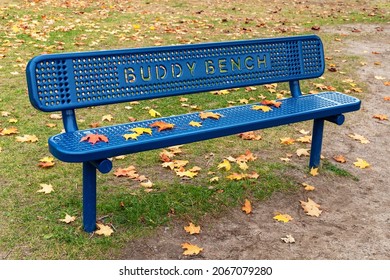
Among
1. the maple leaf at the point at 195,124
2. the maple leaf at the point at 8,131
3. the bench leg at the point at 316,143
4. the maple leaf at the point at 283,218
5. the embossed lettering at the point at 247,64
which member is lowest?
the maple leaf at the point at 283,218

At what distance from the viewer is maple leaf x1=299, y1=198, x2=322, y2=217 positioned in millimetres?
3635

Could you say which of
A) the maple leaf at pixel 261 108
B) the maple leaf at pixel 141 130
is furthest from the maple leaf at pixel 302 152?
the maple leaf at pixel 141 130

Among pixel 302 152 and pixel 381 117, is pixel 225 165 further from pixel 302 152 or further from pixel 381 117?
pixel 381 117

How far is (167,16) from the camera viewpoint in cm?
1056

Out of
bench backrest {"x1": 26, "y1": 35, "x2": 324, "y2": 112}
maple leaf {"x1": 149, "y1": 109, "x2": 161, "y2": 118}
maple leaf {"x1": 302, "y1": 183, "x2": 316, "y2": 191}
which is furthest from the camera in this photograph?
maple leaf {"x1": 149, "y1": 109, "x2": 161, "y2": 118}

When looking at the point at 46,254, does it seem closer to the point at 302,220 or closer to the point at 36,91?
the point at 36,91

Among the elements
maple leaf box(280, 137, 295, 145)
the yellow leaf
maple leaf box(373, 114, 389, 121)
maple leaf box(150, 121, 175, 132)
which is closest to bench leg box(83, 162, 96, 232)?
the yellow leaf

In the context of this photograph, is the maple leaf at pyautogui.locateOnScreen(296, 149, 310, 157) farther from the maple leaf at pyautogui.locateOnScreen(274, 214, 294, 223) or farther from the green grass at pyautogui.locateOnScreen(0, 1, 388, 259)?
the maple leaf at pyautogui.locateOnScreen(274, 214, 294, 223)

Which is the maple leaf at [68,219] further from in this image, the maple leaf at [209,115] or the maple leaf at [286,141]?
the maple leaf at [286,141]

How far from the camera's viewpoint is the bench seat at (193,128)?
295 centimetres

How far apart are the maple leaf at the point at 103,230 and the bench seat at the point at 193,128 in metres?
0.56

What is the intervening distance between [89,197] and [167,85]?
38.9 inches

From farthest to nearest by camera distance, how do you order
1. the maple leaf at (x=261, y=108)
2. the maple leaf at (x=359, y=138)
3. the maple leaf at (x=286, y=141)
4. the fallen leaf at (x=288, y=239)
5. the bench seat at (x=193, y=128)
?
the maple leaf at (x=359, y=138), the maple leaf at (x=286, y=141), the maple leaf at (x=261, y=108), the fallen leaf at (x=288, y=239), the bench seat at (x=193, y=128)

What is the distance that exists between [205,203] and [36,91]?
1.38m
